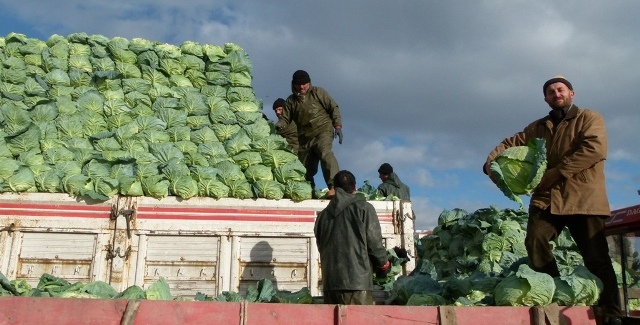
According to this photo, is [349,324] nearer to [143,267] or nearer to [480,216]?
[143,267]

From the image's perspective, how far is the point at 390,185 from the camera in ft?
27.8

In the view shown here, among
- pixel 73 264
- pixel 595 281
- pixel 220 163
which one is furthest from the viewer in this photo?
pixel 220 163

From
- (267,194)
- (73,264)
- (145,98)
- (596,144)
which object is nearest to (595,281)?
(596,144)

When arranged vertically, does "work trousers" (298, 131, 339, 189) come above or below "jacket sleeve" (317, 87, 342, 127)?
below

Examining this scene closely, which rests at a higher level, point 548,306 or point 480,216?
point 480,216

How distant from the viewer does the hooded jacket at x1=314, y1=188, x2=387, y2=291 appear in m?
4.01

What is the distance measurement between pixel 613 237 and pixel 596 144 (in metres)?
1.12

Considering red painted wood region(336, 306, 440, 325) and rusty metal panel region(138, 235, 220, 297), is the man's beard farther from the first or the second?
rusty metal panel region(138, 235, 220, 297)

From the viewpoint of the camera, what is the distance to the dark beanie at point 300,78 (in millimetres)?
6898

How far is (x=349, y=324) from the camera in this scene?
308 cm

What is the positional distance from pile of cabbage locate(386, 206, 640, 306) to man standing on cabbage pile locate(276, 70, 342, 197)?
→ 219cm

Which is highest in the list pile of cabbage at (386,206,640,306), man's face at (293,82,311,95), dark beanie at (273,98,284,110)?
dark beanie at (273,98,284,110)

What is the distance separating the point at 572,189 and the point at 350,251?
163 centimetres

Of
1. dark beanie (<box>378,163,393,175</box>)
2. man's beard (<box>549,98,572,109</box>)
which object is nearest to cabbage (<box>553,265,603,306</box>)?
man's beard (<box>549,98,572,109</box>)
